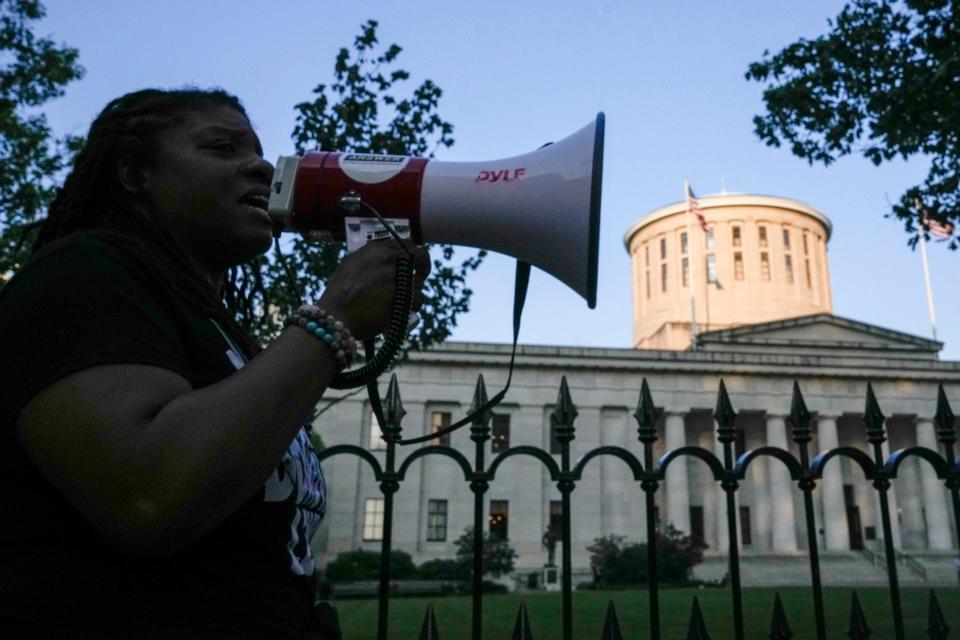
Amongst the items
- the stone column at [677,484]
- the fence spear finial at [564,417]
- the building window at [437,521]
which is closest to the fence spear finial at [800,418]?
the fence spear finial at [564,417]

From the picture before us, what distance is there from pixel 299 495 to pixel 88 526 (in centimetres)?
49

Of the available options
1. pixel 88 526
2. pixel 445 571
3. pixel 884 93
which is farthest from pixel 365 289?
pixel 445 571

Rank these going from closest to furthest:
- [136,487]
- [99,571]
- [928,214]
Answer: [136,487]
[99,571]
[928,214]

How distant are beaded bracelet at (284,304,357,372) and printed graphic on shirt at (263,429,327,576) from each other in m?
0.35

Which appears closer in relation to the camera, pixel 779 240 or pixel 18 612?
pixel 18 612

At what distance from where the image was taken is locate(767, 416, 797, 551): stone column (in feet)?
142

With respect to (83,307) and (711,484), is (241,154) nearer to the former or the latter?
(83,307)

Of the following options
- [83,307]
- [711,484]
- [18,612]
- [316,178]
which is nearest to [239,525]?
[18,612]

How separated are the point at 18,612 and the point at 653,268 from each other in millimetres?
66691

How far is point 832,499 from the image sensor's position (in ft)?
145

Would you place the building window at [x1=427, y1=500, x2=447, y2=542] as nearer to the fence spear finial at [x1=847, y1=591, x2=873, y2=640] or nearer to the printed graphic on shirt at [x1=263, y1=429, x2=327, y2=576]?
the fence spear finial at [x1=847, y1=591, x2=873, y2=640]

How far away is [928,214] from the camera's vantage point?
35.1 feet

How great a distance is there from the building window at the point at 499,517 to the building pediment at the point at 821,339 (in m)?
16.4

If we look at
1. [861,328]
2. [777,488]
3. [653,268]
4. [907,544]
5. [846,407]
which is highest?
[653,268]
